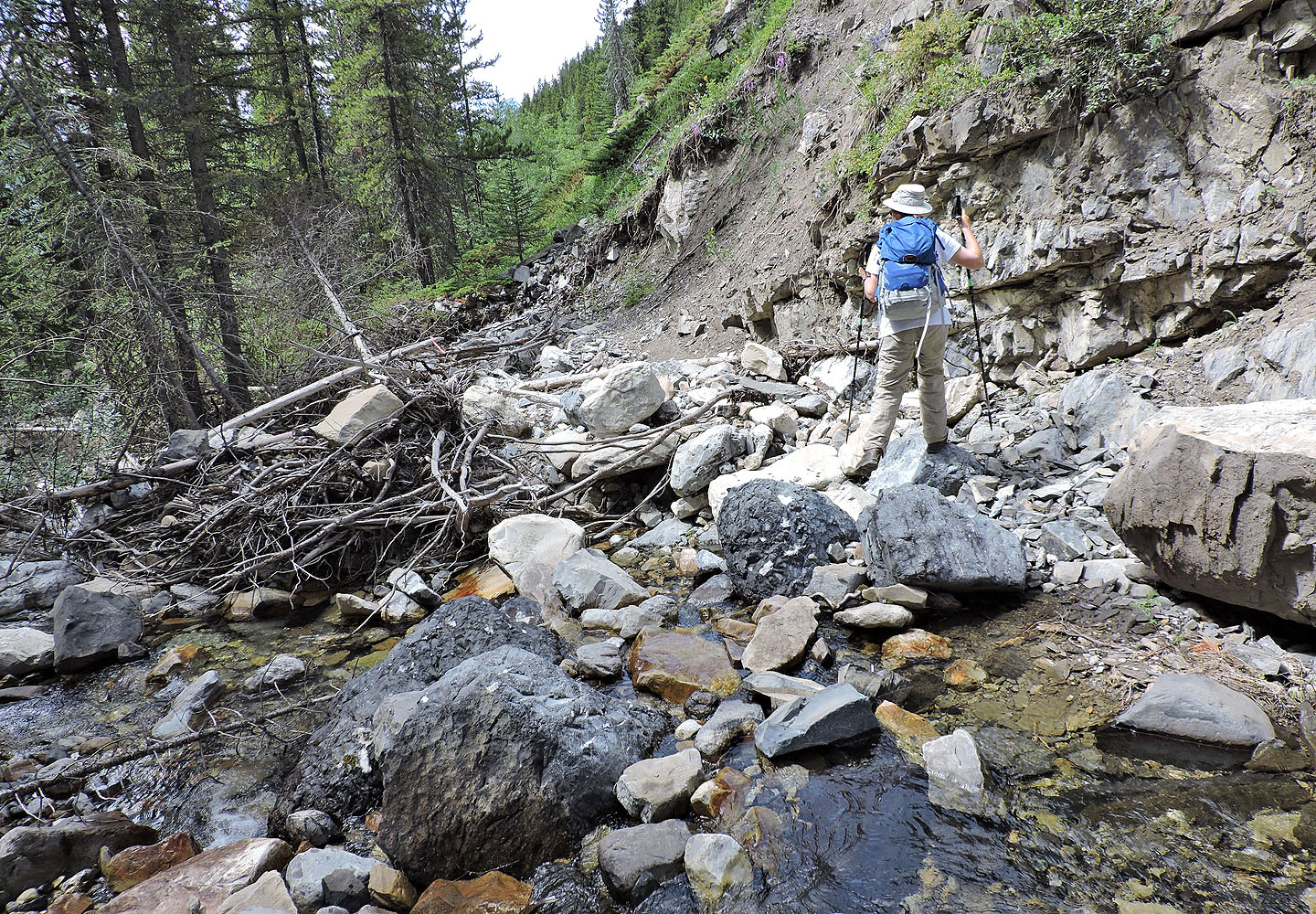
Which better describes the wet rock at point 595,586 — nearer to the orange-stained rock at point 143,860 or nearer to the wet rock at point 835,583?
the wet rock at point 835,583

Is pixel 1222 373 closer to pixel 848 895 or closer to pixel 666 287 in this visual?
pixel 848 895

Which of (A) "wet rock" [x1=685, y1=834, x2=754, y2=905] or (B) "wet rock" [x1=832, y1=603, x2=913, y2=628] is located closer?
(A) "wet rock" [x1=685, y1=834, x2=754, y2=905]

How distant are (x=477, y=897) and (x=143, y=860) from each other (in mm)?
1874

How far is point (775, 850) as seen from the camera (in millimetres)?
2787

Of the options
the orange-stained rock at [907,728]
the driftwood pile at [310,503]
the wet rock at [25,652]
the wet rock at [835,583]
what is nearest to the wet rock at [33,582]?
the driftwood pile at [310,503]

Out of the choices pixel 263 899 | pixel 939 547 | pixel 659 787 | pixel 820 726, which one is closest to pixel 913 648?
pixel 939 547

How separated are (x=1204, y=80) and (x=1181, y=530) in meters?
4.77

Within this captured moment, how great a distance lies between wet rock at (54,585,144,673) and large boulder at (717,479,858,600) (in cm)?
529

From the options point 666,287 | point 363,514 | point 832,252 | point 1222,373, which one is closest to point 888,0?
point 832,252

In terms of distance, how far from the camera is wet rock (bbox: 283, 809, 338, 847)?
319 cm

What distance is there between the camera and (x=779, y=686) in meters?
3.78

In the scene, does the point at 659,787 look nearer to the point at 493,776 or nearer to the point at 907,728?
the point at 493,776

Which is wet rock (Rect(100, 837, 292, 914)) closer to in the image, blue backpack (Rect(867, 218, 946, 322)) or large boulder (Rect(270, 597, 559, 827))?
large boulder (Rect(270, 597, 559, 827))

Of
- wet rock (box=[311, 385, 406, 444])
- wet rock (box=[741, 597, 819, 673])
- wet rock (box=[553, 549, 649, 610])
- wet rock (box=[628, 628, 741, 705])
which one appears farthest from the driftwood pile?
wet rock (box=[741, 597, 819, 673])
